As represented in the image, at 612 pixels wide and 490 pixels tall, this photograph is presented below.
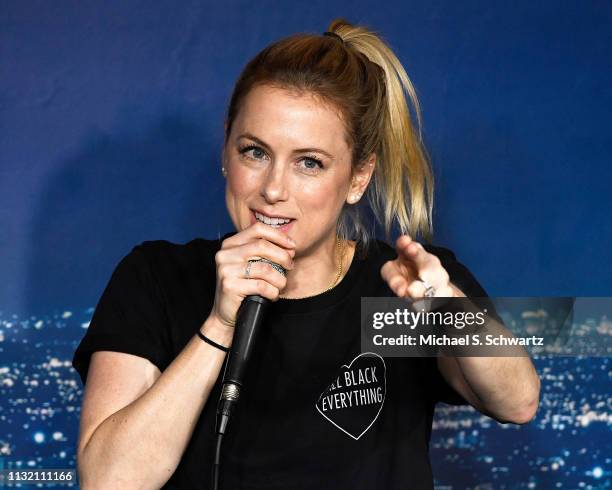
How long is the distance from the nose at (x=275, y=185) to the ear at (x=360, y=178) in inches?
7.6

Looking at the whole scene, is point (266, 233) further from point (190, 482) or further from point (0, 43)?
point (0, 43)

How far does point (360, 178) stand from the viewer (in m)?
1.50

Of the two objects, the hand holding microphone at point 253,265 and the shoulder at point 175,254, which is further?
the shoulder at point 175,254

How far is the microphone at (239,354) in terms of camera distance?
1.08m

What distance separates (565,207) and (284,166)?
0.82m

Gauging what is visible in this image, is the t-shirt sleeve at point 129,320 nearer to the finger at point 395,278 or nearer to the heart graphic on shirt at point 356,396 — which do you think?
the heart graphic on shirt at point 356,396

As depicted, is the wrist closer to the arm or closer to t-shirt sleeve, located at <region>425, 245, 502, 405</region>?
the arm

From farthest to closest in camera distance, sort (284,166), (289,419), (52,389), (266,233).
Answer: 1. (52,389)
2. (289,419)
3. (284,166)
4. (266,233)

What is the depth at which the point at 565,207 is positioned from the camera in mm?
1896

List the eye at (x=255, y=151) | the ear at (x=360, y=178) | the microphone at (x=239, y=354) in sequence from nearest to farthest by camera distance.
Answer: the microphone at (x=239, y=354) → the eye at (x=255, y=151) → the ear at (x=360, y=178)

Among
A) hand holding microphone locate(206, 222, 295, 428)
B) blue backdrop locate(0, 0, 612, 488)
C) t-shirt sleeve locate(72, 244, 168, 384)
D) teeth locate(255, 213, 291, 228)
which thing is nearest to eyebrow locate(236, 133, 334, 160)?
teeth locate(255, 213, 291, 228)

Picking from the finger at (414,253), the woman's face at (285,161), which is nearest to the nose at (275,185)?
the woman's face at (285,161)

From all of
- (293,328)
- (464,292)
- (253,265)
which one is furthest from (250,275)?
(464,292)

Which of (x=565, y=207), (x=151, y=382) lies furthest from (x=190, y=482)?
(x=565, y=207)
